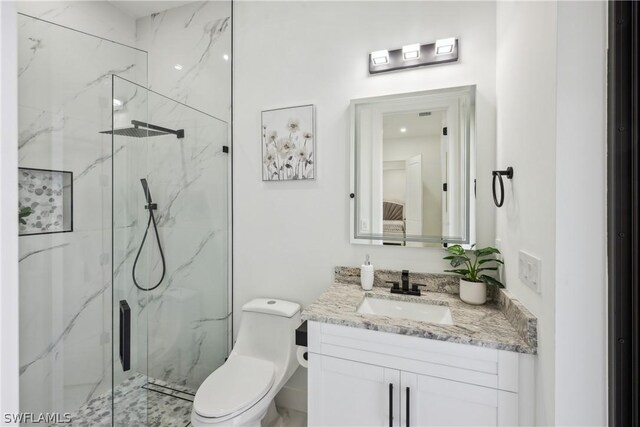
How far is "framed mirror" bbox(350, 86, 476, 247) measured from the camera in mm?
1531

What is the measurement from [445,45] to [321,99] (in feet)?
2.42

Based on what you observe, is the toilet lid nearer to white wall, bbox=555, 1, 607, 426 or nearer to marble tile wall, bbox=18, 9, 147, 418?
marble tile wall, bbox=18, 9, 147, 418

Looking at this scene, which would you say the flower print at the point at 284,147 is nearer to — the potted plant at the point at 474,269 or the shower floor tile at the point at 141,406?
the potted plant at the point at 474,269

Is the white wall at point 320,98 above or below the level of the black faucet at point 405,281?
above

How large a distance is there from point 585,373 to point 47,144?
2.50m

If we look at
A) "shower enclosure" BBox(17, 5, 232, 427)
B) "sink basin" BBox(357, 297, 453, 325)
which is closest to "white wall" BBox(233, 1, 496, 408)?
"sink basin" BBox(357, 297, 453, 325)

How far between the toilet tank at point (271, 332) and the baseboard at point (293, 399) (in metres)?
0.33

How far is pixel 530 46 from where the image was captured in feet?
3.36

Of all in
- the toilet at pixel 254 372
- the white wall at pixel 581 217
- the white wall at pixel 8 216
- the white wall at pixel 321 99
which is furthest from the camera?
the white wall at pixel 321 99

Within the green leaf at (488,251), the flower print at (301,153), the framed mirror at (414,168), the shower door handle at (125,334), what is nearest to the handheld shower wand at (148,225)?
the shower door handle at (125,334)

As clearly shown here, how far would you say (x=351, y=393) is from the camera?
1.21m

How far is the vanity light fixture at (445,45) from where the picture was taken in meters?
1.51

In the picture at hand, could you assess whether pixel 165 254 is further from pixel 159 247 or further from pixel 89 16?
pixel 89 16

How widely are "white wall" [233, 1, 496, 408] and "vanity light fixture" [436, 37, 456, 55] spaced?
0.06 metres
